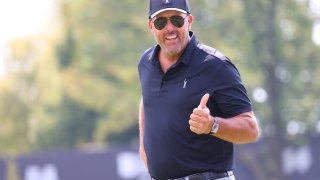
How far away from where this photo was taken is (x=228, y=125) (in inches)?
195

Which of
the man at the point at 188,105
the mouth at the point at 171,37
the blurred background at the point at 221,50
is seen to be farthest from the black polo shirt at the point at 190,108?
the blurred background at the point at 221,50

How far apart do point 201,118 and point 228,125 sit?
277 millimetres

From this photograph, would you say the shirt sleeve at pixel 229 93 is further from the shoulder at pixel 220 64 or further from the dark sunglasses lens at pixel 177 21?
the dark sunglasses lens at pixel 177 21

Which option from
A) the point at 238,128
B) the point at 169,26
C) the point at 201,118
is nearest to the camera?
the point at 201,118

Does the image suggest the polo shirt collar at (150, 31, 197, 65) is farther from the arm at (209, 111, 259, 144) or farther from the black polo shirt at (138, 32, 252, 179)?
the arm at (209, 111, 259, 144)

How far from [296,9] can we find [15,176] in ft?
30.9

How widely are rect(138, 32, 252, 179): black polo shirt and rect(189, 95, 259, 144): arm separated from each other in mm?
67

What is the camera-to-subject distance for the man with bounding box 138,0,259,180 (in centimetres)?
505

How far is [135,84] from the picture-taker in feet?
83.8

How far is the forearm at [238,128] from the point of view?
4938 mm

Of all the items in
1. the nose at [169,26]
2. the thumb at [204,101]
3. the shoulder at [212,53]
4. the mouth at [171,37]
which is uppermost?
the nose at [169,26]

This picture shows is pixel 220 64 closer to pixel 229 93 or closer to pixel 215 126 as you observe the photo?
pixel 229 93

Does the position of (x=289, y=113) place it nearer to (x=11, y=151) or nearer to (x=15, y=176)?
(x=15, y=176)

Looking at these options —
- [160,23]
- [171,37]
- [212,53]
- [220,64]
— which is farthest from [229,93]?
[160,23]
